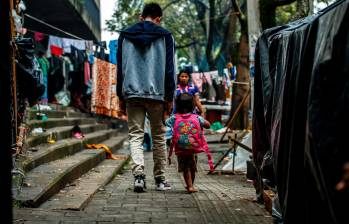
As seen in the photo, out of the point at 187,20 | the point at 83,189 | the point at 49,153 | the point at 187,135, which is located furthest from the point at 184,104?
the point at 187,20

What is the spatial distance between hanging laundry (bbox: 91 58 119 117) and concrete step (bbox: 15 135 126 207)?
A: 7.20 m

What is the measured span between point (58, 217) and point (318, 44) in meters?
2.82

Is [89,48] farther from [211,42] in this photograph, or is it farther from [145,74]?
[211,42]

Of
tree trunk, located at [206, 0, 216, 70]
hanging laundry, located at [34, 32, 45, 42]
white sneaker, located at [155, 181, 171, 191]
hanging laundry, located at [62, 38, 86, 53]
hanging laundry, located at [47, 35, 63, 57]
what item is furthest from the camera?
tree trunk, located at [206, 0, 216, 70]

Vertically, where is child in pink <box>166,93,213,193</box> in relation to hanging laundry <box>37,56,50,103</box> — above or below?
below

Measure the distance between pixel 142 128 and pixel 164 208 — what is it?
1.46 meters

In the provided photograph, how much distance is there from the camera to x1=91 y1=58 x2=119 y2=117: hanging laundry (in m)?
16.3

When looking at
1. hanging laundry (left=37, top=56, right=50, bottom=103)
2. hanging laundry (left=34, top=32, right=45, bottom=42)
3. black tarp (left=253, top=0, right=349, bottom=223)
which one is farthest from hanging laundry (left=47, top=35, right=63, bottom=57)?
black tarp (left=253, top=0, right=349, bottom=223)

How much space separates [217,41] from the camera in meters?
33.5

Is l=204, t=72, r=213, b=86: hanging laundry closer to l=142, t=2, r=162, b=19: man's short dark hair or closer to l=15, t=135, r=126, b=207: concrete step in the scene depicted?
l=15, t=135, r=126, b=207: concrete step

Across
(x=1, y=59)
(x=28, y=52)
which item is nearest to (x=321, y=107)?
(x=1, y=59)

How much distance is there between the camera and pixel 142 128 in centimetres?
711

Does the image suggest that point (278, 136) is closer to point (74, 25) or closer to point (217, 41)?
point (74, 25)

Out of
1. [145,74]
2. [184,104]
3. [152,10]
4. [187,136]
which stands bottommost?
[187,136]
